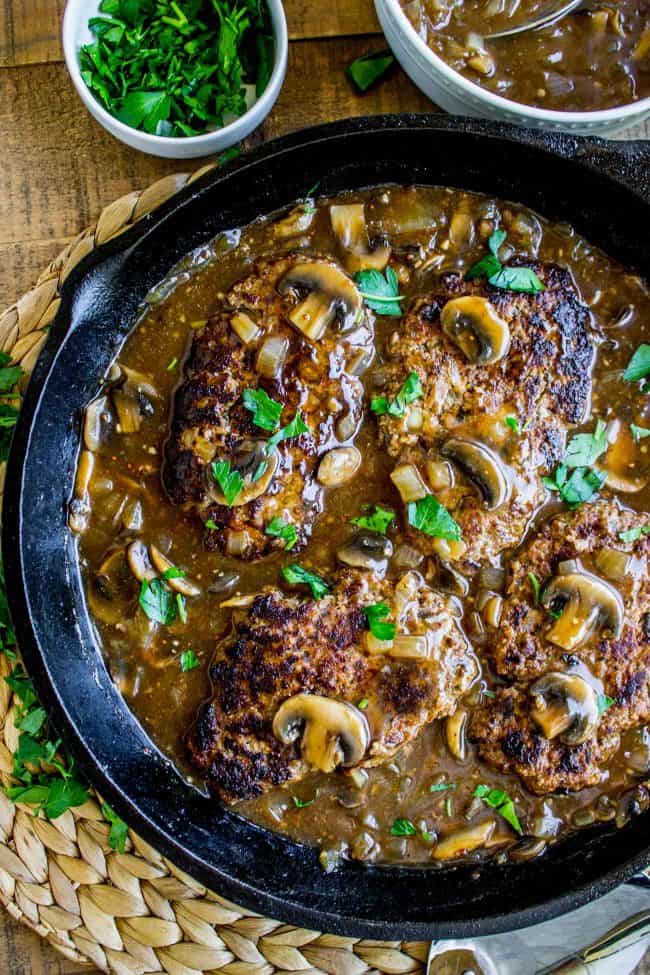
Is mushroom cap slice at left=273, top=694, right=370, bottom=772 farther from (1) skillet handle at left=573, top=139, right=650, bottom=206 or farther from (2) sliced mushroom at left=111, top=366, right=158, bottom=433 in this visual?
(1) skillet handle at left=573, top=139, right=650, bottom=206

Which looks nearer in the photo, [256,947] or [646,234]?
[646,234]

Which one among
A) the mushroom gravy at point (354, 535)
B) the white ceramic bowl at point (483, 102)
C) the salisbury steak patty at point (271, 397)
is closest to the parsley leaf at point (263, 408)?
the salisbury steak patty at point (271, 397)

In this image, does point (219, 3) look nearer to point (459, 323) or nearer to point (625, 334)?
point (459, 323)

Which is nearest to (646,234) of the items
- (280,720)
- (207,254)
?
(207,254)

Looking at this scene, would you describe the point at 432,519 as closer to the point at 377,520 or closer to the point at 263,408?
the point at 377,520

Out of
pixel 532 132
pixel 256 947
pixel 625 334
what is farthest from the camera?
pixel 256 947

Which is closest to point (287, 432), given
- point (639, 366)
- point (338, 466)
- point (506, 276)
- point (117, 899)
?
point (338, 466)

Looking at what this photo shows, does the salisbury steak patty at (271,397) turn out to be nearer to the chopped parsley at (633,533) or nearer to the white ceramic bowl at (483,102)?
the white ceramic bowl at (483,102)
